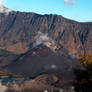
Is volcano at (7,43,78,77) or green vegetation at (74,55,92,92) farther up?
green vegetation at (74,55,92,92)

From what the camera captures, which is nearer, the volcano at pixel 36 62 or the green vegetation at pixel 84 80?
the green vegetation at pixel 84 80

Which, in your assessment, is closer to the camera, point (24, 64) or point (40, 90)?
point (40, 90)

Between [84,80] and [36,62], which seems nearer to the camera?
[84,80]

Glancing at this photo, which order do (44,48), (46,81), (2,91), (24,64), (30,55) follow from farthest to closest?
(44,48) → (30,55) → (24,64) → (46,81) → (2,91)

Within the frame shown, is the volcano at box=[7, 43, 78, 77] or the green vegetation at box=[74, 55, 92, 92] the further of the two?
the volcano at box=[7, 43, 78, 77]

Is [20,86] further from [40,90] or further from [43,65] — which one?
[43,65]

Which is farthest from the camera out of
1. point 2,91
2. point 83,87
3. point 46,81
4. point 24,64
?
point 24,64

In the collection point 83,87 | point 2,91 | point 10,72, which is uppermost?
point 83,87

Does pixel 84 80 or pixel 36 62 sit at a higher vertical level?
pixel 84 80

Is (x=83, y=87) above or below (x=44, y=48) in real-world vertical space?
above

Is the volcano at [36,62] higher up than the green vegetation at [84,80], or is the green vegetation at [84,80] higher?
the green vegetation at [84,80]

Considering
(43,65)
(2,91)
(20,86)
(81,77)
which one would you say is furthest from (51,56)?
(81,77)
